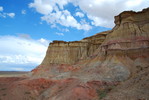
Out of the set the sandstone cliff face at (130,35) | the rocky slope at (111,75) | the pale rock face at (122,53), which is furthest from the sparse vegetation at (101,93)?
the sandstone cliff face at (130,35)

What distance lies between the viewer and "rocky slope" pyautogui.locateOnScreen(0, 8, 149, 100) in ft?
86.3

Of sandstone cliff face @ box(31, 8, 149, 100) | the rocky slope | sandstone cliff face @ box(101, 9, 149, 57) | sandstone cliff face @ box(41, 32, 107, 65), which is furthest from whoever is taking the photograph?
sandstone cliff face @ box(41, 32, 107, 65)

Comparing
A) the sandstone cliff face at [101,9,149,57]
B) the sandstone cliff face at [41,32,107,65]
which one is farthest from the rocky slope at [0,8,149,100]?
the sandstone cliff face at [41,32,107,65]

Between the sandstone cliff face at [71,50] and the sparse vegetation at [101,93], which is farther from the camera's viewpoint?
the sandstone cliff face at [71,50]

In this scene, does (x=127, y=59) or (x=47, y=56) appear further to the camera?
(x=47, y=56)

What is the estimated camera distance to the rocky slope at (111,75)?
2631 cm

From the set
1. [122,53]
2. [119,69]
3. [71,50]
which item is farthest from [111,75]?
[71,50]

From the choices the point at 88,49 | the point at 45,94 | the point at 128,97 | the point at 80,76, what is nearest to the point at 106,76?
the point at 80,76

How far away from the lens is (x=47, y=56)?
179 ft

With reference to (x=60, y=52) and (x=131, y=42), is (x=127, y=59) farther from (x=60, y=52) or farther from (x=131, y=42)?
(x=60, y=52)

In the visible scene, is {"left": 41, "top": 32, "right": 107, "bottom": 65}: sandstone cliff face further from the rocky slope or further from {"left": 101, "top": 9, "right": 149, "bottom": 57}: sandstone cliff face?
{"left": 101, "top": 9, "right": 149, "bottom": 57}: sandstone cliff face

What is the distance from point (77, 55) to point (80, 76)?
18.7 m

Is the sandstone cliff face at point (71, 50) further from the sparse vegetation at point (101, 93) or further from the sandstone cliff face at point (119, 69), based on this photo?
the sparse vegetation at point (101, 93)

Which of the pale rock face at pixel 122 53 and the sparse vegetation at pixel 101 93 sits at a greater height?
the pale rock face at pixel 122 53
